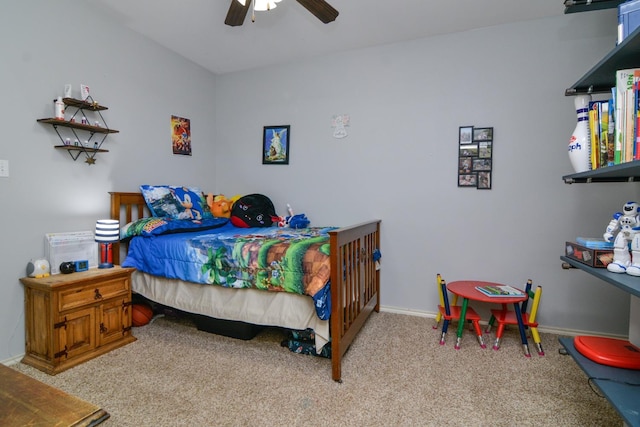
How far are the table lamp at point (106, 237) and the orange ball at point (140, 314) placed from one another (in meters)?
0.46

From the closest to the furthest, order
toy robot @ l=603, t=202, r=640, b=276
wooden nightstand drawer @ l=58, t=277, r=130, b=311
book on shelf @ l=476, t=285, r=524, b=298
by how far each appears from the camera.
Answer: toy robot @ l=603, t=202, r=640, b=276, wooden nightstand drawer @ l=58, t=277, r=130, b=311, book on shelf @ l=476, t=285, r=524, b=298

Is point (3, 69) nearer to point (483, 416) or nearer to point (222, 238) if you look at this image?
point (222, 238)

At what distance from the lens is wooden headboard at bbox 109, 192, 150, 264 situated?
99.7 inches

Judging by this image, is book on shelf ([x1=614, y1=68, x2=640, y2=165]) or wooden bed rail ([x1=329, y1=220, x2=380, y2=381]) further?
wooden bed rail ([x1=329, y1=220, x2=380, y2=381])

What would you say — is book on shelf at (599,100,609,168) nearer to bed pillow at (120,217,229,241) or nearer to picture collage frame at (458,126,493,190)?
picture collage frame at (458,126,493,190)

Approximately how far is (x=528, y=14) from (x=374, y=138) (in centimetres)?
148

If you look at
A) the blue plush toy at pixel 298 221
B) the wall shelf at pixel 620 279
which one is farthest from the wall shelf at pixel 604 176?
the blue plush toy at pixel 298 221

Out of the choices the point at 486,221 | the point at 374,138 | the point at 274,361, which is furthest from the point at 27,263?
the point at 486,221

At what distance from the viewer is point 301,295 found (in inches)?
77.7

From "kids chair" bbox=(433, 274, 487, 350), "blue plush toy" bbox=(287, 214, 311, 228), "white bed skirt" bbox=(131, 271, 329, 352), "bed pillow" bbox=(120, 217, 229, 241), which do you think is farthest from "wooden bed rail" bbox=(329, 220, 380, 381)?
"bed pillow" bbox=(120, 217, 229, 241)

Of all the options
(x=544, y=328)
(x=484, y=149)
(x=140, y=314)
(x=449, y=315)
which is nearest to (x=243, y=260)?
(x=140, y=314)

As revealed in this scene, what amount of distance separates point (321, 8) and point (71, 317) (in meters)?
2.46

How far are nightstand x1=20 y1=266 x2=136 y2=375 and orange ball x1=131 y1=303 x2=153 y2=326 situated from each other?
30cm

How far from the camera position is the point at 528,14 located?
2406 mm
